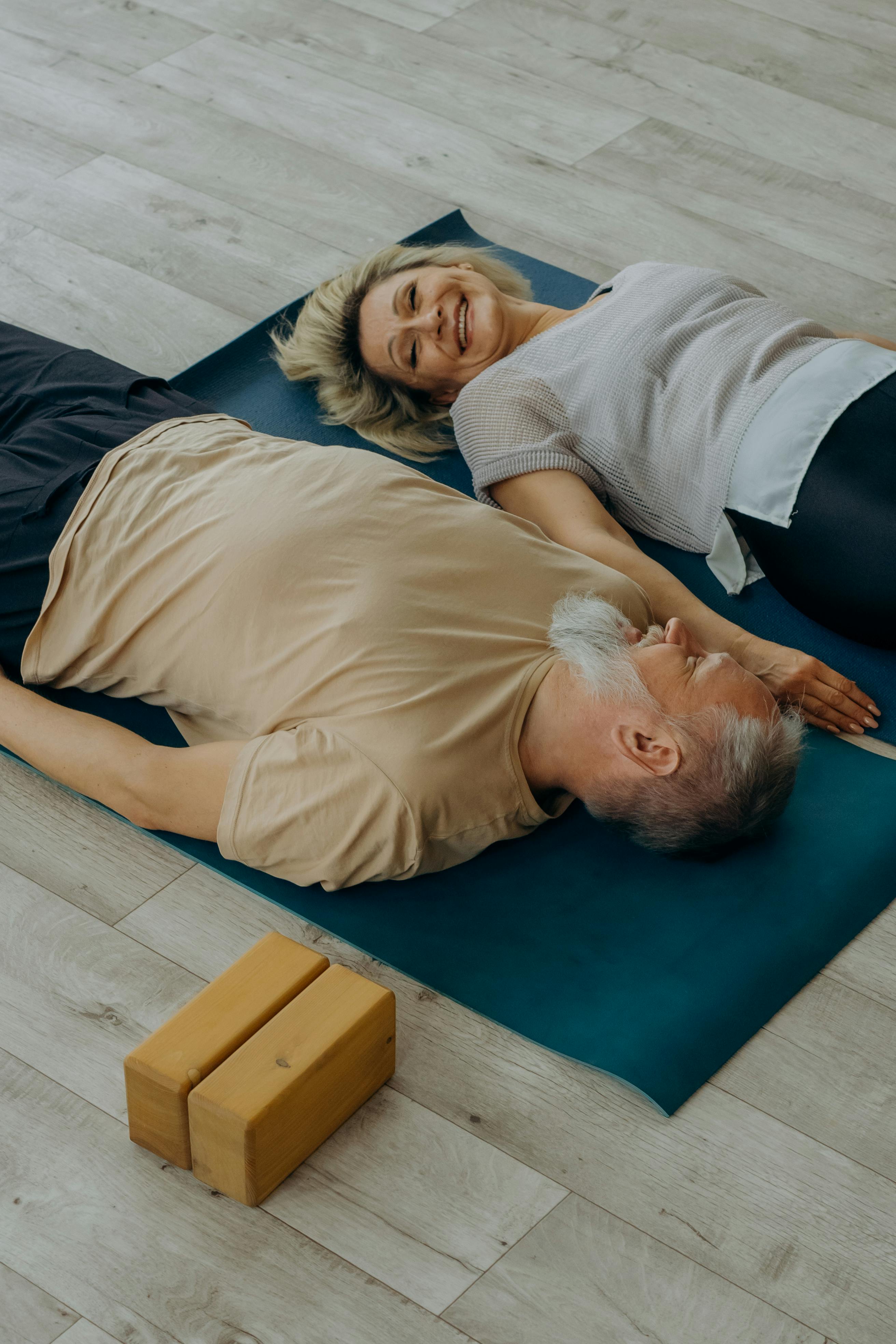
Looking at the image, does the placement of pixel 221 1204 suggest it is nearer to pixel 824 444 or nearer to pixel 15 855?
pixel 15 855

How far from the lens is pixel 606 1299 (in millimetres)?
1487

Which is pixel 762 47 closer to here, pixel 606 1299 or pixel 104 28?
pixel 104 28

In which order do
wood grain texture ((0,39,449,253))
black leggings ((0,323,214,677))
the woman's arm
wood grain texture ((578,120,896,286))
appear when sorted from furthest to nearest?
wood grain texture ((0,39,449,253)) → wood grain texture ((578,120,896,286)) → the woman's arm → black leggings ((0,323,214,677))

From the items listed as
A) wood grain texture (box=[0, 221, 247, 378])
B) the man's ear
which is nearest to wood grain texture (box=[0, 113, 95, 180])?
wood grain texture (box=[0, 221, 247, 378])

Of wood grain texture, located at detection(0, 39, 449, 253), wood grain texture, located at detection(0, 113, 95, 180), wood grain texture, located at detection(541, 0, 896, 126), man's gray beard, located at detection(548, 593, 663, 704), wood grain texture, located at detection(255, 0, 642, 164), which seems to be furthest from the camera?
wood grain texture, located at detection(541, 0, 896, 126)

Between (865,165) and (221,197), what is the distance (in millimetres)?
1670

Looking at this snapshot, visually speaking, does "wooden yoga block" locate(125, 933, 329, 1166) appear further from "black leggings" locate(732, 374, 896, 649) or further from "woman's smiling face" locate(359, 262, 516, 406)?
"woman's smiling face" locate(359, 262, 516, 406)

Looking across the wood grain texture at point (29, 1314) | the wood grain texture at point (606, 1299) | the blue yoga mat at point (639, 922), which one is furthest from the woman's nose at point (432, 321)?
the wood grain texture at point (29, 1314)

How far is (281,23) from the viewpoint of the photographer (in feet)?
13.5

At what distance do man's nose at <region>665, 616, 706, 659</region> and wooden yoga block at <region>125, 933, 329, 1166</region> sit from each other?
0.63m

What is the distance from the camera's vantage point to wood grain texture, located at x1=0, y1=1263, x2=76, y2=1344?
1.45m

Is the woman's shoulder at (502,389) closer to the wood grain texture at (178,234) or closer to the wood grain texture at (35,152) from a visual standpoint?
the wood grain texture at (178,234)

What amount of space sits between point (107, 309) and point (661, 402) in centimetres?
142

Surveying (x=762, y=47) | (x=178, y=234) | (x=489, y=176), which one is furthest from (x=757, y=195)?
(x=178, y=234)
